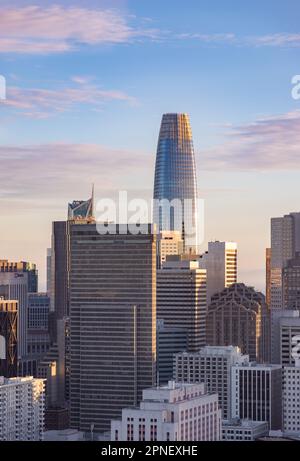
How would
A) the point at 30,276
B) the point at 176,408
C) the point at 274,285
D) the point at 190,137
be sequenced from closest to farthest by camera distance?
1. the point at 176,408
2. the point at 274,285
3. the point at 30,276
4. the point at 190,137

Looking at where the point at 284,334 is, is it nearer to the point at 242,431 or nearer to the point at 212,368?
the point at 212,368

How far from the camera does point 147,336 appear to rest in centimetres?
2927

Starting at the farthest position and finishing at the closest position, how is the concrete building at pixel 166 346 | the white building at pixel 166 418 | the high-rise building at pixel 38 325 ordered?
the high-rise building at pixel 38 325, the concrete building at pixel 166 346, the white building at pixel 166 418

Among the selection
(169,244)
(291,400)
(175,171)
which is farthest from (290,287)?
(291,400)

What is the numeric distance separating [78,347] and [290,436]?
787cm

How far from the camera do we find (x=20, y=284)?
1567 inches

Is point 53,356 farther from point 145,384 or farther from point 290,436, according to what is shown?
point 290,436

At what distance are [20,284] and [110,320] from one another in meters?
10.6

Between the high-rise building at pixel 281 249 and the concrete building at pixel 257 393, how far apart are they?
7.72 metres


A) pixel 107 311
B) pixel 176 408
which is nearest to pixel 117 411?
pixel 107 311

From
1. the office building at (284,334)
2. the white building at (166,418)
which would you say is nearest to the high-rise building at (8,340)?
the office building at (284,334)

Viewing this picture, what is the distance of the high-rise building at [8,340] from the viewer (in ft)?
99.9

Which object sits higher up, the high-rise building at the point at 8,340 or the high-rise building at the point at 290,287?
the high-rise building at the point at 290,287

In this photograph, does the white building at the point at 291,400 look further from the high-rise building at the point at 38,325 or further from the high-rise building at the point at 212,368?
the high-rise building at the point at 38,325
